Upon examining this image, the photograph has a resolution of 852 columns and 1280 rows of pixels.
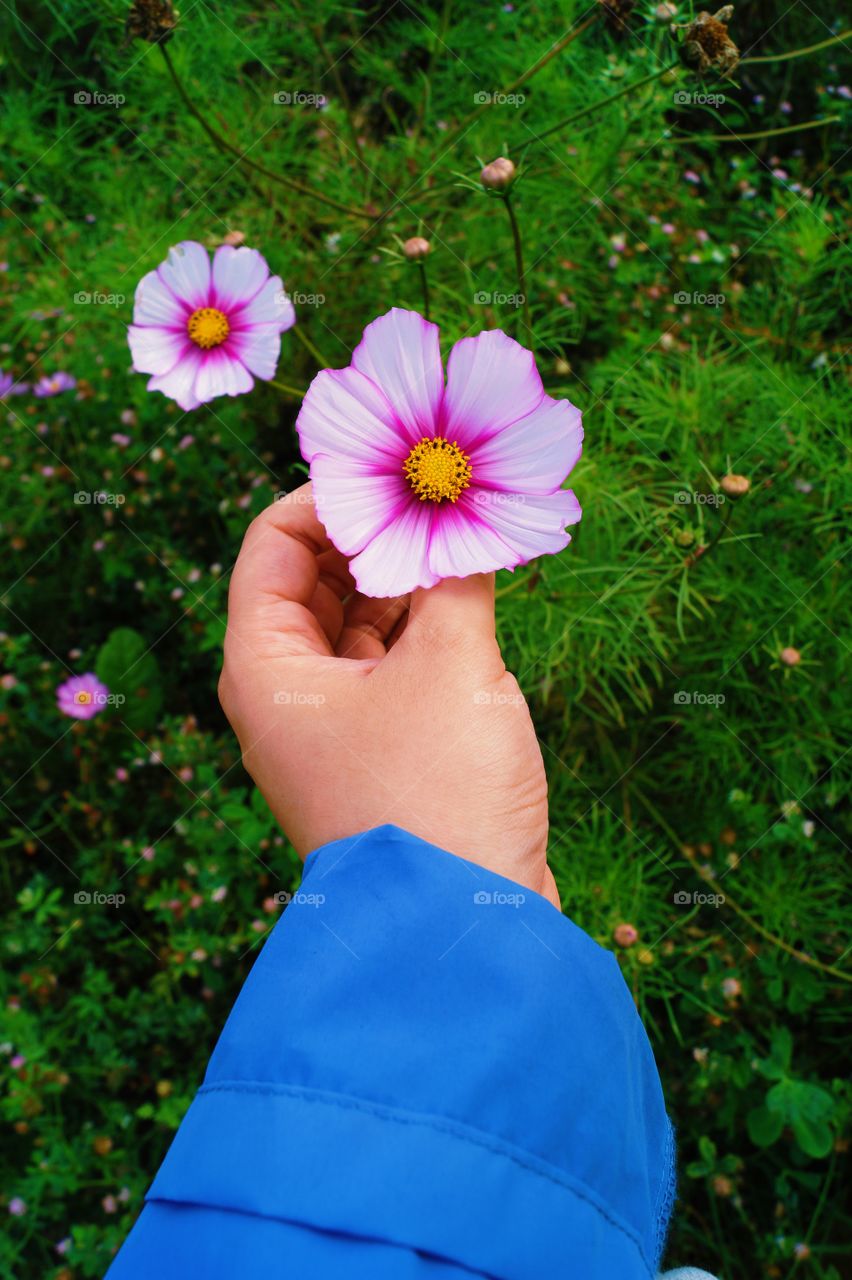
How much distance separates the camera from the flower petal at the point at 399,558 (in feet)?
2.17

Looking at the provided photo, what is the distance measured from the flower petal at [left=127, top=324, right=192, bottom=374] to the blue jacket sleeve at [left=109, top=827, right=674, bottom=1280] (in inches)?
24.5

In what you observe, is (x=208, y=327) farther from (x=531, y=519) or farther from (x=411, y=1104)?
(x=411, y=1104)

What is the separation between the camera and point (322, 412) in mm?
692

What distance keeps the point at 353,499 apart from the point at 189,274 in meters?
0.47

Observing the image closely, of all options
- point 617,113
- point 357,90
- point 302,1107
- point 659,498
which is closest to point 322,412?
point 302,1107

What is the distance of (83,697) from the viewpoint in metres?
1.29

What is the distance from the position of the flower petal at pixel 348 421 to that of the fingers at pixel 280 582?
56mm

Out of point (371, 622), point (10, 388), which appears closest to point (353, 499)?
point (371, 622)

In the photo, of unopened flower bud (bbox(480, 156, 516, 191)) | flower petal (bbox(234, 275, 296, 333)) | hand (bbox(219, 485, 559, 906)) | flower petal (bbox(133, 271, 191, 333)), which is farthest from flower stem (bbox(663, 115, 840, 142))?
hand (bbox(219, 485, 559, 906))

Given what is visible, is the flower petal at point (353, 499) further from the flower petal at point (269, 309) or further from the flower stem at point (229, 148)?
the flower stem at point (229, 148)

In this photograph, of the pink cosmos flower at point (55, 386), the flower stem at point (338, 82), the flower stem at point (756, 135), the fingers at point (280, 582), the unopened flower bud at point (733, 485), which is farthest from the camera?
the pink cosmos flower at point (55, 386)

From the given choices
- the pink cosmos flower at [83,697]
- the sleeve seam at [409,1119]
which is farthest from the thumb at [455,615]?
the pink cosmos flower at [83,697]

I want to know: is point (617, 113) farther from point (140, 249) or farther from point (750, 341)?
point (140, 249)

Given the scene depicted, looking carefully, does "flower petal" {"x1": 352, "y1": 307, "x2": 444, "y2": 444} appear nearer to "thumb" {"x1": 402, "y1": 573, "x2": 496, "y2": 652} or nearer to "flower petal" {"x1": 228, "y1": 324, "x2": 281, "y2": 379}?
"thumb" {"x1": 402, "y1": 573, "x2": 496, "y2": 652}
